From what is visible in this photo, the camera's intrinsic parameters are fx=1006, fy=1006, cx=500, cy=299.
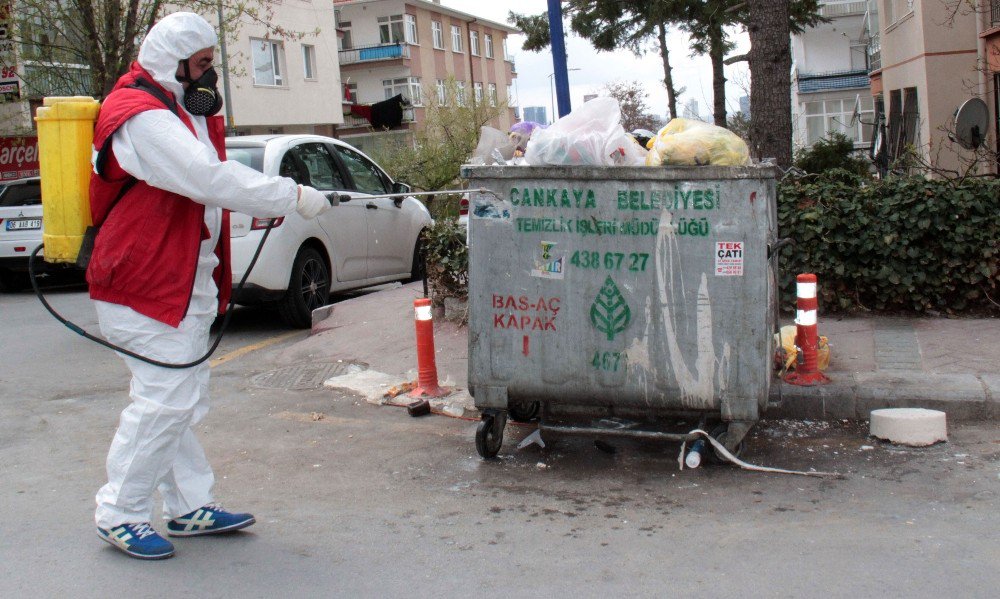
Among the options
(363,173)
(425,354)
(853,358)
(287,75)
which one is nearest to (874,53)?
(287,75)

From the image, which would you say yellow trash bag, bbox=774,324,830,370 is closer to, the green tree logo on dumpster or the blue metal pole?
the green tree logo on dumpster

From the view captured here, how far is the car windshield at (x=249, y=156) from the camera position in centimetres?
843

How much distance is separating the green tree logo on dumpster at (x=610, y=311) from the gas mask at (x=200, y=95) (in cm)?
194

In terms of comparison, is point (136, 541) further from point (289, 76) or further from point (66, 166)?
point (289, 76)

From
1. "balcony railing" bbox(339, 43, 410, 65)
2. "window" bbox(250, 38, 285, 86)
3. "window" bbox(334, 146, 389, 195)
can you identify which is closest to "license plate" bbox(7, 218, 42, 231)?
"window" bbox(334, 146, 389, 195)

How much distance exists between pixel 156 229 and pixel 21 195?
35.1 feet

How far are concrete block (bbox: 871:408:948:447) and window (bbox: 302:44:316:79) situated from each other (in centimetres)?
3779

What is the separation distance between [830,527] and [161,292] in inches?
109

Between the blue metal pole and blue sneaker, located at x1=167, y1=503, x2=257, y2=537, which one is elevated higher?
the blue metal pole

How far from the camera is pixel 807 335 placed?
5.85 metres

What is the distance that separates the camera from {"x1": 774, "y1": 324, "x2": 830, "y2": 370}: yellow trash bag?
19.8 ft

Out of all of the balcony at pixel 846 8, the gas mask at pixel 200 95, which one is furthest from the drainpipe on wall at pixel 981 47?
the balcony at pixel 846 8


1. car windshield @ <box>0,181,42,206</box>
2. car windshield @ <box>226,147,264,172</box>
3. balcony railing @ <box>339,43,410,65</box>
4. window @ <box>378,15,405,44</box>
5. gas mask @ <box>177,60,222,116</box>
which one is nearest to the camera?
gas mask @ <box>177,60,222,116</box>

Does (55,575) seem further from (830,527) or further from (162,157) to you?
(830,527)
